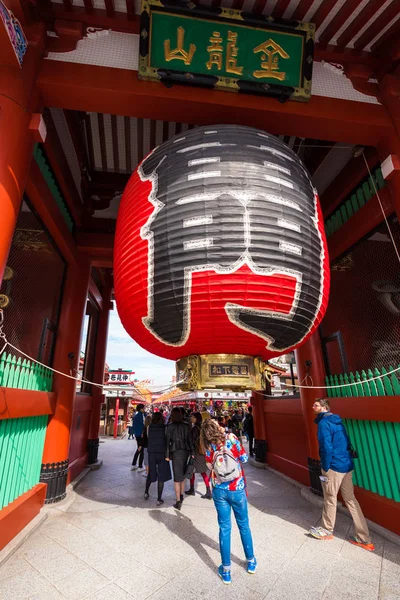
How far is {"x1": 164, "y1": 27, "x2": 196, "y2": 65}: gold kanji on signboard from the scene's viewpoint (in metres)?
3.23

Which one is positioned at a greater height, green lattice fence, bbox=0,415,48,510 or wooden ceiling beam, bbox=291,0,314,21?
wooden ceiling beam, bbox=291,0,314,21

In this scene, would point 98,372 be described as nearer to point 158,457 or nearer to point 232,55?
point 158,457

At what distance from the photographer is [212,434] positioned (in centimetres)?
308

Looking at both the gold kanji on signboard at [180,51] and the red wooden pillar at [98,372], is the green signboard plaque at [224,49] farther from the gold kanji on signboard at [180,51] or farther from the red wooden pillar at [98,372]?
the red wooden pillar at [98,372]

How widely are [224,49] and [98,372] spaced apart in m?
7.59

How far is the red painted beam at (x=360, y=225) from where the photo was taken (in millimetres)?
4172

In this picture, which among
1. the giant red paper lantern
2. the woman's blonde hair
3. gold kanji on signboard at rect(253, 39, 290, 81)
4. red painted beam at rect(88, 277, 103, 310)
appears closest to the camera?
the giant red paper lantern

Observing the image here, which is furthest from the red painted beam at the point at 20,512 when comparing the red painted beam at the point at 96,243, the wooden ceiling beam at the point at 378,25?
the wooden ceiling beam at the point at 378,25

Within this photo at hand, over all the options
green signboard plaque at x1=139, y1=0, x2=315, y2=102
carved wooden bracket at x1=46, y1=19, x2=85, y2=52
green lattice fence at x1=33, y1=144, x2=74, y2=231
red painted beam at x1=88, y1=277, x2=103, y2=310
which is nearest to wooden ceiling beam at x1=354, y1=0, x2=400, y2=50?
green signboard plaque at x1=139, y1=0, x2=315, y2=102

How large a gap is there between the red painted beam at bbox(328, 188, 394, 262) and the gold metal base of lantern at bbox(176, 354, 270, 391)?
11.1 feet

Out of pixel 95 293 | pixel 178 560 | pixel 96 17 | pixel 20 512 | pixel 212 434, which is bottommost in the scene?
pixel 178 560

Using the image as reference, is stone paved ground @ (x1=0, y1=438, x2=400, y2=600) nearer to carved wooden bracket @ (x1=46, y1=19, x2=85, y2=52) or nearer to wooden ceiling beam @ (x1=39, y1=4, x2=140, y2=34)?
carved wooden bracket @ (x1=46, y1=19, x2=85, y2=52)

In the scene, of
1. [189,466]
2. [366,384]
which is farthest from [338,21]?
[189,466]

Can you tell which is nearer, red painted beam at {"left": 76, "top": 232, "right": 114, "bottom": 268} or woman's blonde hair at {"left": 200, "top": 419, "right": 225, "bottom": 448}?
woman's blonde hair at {"left": 200, "top": 419, "right": 225, "bottom": 448}
